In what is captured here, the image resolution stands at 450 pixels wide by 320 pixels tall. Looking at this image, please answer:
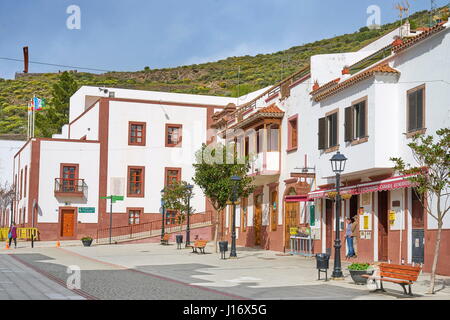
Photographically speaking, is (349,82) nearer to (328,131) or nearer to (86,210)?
(328,131)

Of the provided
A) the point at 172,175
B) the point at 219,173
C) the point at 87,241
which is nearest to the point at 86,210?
the point at 172,175

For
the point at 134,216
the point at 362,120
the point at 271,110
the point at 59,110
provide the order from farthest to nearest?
the point at 59,110, the point at 134,216, the point at 271,110, the point at 362,120

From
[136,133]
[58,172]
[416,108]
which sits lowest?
[58,172]

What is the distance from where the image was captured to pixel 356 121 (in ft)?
78.5

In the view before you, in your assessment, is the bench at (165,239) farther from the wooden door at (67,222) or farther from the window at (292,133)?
the window at (292,133)

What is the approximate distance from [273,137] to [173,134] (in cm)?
1956

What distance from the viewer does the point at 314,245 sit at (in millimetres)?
28562

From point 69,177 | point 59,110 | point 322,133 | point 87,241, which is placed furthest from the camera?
point 59,110

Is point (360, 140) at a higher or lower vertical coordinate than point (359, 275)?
higher

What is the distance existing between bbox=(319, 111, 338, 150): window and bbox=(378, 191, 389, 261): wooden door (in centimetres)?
312

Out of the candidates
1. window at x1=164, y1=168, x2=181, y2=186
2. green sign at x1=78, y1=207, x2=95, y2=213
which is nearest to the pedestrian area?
green sign at x1=78, y1=207, x2=95, y2=213

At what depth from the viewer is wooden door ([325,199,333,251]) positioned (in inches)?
1072

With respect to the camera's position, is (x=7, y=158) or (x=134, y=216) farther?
(x=7, y=158)
